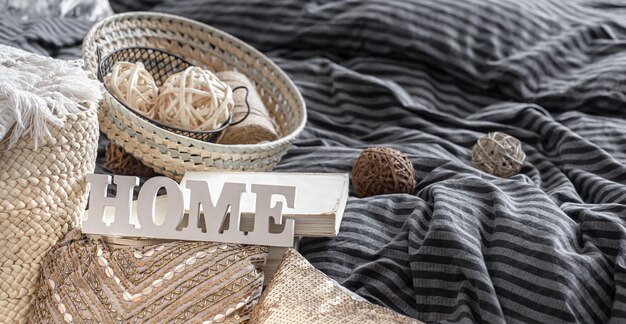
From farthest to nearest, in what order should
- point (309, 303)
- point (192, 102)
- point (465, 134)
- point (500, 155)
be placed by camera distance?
point (465, 134) < point (500, 155) < point (192, 102) < point (309, 303)

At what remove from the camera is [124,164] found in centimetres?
122

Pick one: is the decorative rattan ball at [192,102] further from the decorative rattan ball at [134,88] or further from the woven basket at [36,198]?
the woven basket at [36,198]

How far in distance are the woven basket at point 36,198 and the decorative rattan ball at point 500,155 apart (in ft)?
1.96

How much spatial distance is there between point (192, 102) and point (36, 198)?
0.93 feet

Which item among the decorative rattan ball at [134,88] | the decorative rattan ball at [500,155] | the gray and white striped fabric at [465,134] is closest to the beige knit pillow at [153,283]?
the gray and white striped fabric at [465,134]

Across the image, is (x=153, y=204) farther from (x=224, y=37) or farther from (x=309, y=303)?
(x=224, y=37)

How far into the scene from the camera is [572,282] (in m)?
0.92

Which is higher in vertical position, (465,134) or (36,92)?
(36,92)

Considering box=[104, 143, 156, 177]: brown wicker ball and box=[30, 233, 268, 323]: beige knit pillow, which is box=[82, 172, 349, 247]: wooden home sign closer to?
box=[30, 233, 268, 323]: beige knit pillow

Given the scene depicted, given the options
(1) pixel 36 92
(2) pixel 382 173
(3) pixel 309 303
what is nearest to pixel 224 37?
(2) pixel 382 173

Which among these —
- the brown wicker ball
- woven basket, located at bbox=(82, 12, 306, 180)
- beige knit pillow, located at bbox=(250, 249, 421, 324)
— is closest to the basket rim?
woven basket, located at bbox=(82, 12, 306, 180)

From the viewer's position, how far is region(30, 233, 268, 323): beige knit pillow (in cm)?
91

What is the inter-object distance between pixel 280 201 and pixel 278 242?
5 cm

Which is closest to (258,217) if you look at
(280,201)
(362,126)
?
(280,201)
